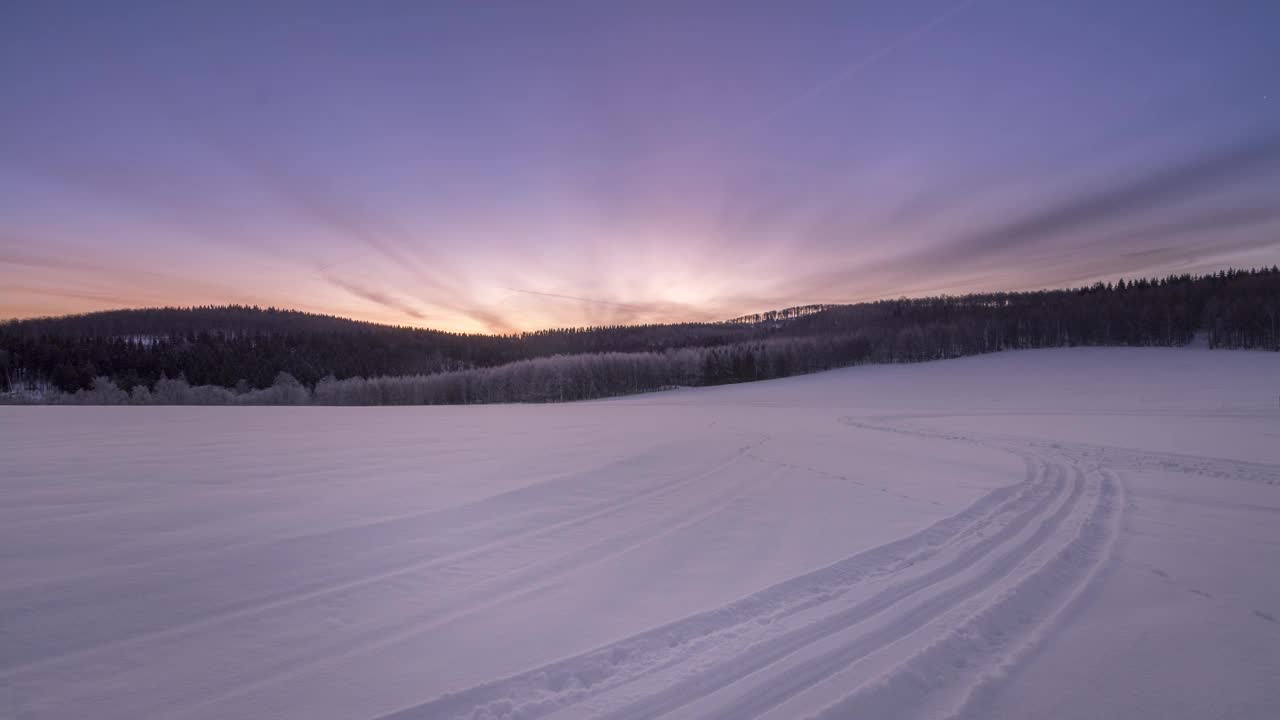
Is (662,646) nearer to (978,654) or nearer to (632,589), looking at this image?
(632,589)

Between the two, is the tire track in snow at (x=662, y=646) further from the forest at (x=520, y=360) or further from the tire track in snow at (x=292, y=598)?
the forest at (x=520, y=360)

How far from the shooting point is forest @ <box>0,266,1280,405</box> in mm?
61219

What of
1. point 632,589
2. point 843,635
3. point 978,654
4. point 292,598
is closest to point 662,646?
point 632,589

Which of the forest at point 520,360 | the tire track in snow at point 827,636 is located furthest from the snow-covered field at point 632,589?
the forest at point 520,360

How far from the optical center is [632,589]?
16.3ft

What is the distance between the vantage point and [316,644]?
3.91m

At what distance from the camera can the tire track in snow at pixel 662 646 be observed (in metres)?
3.19

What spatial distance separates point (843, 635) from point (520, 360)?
3374 inches

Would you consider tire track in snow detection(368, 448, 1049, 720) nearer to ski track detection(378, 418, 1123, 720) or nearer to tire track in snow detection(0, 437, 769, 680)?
ski track detection(378, 418, 1123, 720)

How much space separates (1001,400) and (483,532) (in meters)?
41.0

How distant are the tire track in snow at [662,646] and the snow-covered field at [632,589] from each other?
2 cm

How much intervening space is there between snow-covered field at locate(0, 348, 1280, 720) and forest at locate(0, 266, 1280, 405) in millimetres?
57403

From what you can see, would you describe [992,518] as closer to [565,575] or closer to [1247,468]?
[565,575]

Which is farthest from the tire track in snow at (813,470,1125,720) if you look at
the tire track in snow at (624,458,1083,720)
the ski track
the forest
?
the forest
